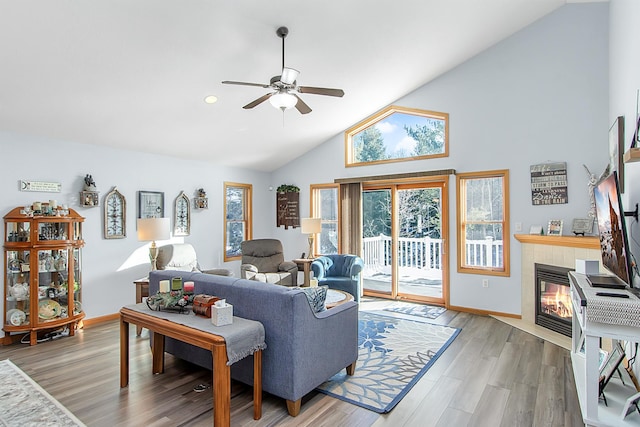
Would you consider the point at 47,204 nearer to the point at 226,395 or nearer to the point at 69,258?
the point at 69,258

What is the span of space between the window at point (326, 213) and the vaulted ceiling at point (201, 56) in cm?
169

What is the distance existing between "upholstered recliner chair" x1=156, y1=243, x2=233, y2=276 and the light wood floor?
3.98 feet

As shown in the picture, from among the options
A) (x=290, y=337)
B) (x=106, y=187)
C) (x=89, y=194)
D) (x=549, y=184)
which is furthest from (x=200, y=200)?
(x=549, y=184)

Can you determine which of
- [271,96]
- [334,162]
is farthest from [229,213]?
[271,96]

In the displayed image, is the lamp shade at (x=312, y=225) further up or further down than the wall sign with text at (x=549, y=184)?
further down

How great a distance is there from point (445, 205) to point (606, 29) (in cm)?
281

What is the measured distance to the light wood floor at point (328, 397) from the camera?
244 centimetres

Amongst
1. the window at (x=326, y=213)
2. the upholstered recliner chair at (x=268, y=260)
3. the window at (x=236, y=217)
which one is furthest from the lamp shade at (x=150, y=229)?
the window at (x=326, y=213)

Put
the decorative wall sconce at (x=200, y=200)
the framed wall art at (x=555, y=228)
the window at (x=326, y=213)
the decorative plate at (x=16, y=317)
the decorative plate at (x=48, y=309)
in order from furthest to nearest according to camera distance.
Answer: the window at (x=326, y=213) → the decorative wall sconce at (x=200, y=200) → the framed wall art at (x=555, y=228) → the decorative plate at (x=48, y=309) → the decorative plate at (x=16, y=317)

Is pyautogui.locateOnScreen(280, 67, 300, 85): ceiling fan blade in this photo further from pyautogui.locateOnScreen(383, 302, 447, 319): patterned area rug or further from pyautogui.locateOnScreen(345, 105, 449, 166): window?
pyautogui.locateOnScreen(383, 302, 447, 319): patterned area rug

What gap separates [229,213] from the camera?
21.8ft

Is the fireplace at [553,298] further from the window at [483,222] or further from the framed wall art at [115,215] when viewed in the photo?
the framed wall art at [115,215]

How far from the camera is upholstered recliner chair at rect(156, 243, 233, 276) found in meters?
4.87

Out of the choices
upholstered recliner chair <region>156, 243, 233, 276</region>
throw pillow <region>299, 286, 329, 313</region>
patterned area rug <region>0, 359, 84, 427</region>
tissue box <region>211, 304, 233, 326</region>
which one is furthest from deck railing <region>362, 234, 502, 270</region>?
patterned area rug <region>0, 359, 84, 427</region>
